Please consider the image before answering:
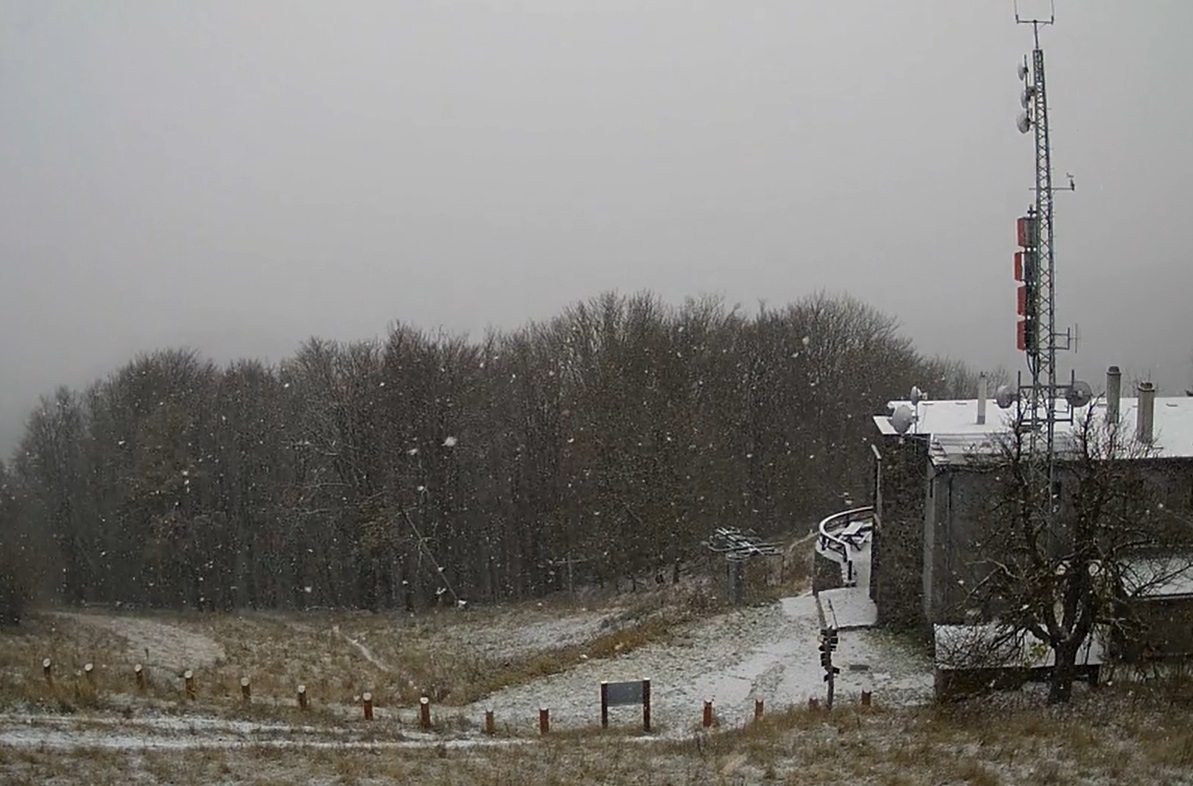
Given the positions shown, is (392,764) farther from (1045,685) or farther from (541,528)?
(541,528)

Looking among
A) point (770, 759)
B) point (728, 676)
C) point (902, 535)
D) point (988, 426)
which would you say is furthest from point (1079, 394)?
point (770, 759)

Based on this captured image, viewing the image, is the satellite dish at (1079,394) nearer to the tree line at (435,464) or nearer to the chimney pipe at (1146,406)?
the chimney pipe at (1146,406)

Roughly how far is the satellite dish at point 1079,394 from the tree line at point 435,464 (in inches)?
810

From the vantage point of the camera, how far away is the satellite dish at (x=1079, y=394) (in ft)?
64.0

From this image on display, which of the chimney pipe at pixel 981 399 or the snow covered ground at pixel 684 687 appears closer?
the snow covered ground at pixel 684 687

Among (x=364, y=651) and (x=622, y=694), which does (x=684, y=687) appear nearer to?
(x=622, y=694)

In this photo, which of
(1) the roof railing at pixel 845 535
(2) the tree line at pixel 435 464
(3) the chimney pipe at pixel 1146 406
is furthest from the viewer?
(2) the tree line at pixel 435 464

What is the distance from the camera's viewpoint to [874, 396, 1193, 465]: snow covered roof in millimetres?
21047

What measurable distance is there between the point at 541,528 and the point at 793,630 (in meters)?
23.5

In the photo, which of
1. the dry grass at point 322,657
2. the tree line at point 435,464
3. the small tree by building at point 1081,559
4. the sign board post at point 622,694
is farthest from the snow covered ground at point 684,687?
the tree line at point 435,464

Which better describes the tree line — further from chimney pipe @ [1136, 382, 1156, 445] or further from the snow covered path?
chimney pipe @ [1136, 382, 1156, 445]

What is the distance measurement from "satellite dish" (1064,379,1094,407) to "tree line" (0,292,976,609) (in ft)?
67.5

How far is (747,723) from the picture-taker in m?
Result: 16.5

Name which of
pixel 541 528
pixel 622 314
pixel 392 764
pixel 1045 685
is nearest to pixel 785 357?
pixel 622 314
